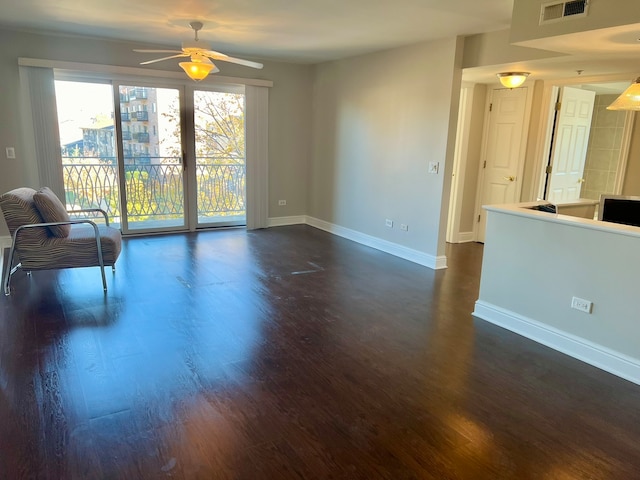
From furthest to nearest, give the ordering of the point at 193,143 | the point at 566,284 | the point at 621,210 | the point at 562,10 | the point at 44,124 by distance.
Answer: the point at 193,143, the point at 44,124, the point at 621,210, the point at 566,284, the point at 562,10

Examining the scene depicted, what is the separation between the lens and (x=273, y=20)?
4.09 metres

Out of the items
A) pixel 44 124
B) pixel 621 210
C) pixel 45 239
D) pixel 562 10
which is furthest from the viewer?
pixel 44 124

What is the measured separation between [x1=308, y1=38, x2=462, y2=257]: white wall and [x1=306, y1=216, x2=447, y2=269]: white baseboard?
2.5 inches

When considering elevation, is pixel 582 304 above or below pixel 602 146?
below

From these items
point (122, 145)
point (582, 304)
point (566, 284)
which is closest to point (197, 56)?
point (122, 145)

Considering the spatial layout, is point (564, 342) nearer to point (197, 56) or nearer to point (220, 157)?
point (197, 56)

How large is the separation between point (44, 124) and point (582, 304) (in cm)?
575

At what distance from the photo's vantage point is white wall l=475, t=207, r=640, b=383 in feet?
8.97

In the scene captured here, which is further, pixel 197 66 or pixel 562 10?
pixel 197 66

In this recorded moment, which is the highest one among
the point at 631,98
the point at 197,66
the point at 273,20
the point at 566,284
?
the point at 273,20

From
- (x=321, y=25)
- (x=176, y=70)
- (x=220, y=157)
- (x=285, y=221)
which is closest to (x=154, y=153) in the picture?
(x=220, y=157)

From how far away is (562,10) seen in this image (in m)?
2.89

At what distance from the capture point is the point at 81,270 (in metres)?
4.55

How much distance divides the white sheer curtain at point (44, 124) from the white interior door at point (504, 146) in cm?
547
